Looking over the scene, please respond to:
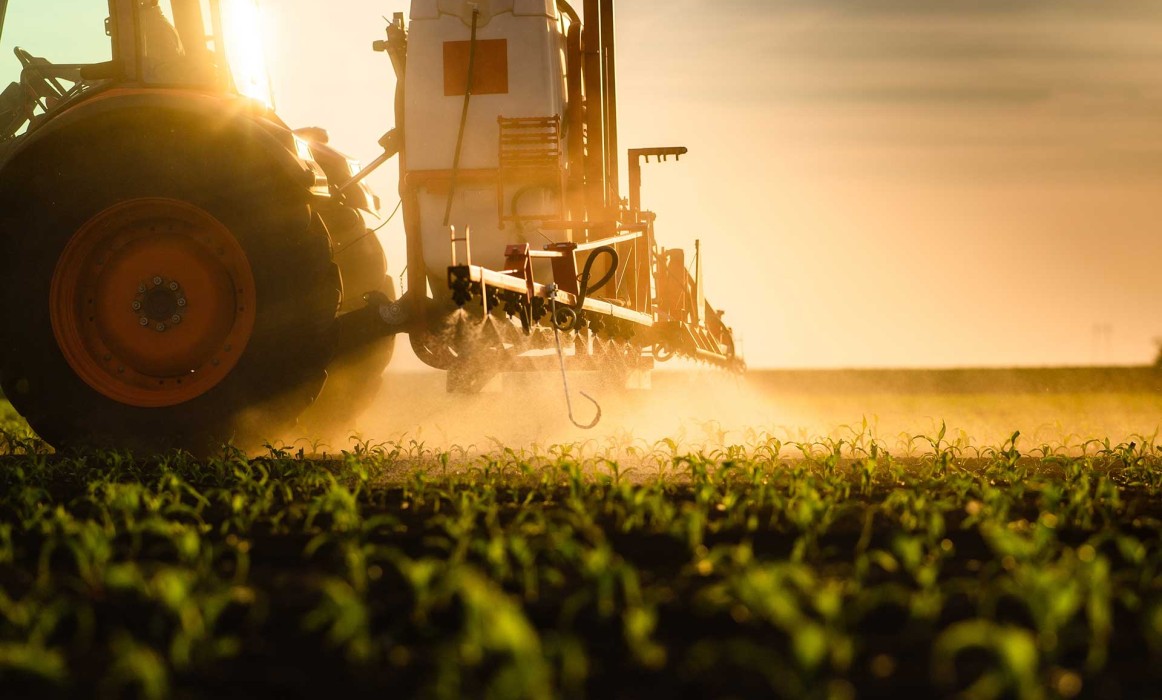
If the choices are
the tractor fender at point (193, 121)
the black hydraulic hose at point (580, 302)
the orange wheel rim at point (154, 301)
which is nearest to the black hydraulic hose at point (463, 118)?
the black hydraulic hose at point (580, 302)

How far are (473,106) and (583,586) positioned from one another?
5.49 m

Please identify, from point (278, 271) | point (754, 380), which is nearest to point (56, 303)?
point (278, 271)

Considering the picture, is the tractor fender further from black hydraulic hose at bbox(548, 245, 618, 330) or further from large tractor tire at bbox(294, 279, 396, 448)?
large tractor tire at bbox(294, 279, 396, 448)

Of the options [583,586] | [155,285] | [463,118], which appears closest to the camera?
[583,586]

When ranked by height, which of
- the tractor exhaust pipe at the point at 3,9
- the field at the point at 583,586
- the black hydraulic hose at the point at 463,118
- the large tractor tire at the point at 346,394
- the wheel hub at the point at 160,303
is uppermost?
the tractor exhaust pipe at the point at 3,9

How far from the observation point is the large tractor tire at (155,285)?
7078 millimetres

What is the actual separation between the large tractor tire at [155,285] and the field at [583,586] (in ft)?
1.85

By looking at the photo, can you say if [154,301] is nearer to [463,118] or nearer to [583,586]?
[463,118]

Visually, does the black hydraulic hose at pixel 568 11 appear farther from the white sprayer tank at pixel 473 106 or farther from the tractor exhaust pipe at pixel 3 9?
the tractor exhaust pipe at pixel 3 9

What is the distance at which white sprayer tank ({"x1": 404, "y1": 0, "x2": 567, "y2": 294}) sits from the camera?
865cm

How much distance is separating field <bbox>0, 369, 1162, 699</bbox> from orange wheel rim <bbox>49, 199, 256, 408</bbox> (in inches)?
27.1

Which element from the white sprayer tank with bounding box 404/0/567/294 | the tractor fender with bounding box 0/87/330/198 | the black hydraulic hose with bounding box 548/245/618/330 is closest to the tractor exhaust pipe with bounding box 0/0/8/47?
the tractor fender with bounding box 0/87/330/198

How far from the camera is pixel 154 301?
7.14 m

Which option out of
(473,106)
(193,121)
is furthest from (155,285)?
(473,106)
